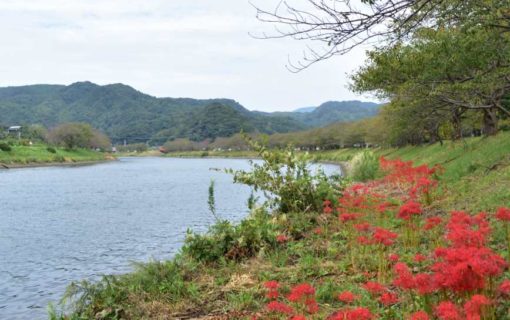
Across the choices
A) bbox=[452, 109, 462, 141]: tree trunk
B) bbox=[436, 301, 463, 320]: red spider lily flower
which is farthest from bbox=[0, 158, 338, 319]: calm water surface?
bbox=[452, 109, 462, 141]: tree trunk

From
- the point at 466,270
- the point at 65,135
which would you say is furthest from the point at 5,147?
the point at 466,270

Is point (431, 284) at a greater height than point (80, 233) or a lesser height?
greater

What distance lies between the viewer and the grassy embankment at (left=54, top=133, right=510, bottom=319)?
7.40 metres

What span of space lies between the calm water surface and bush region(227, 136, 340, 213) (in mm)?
4264

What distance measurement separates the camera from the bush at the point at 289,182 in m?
16.0

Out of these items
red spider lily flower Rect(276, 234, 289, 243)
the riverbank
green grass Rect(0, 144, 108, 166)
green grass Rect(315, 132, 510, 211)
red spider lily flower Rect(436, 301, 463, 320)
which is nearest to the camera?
red spider lily flower Rect(436, 301, 463, 320)

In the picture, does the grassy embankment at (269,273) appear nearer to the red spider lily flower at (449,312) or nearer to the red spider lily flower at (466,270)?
the red spider lily flower at (466,270)

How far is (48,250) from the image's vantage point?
18.8m

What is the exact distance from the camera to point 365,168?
1358 inches

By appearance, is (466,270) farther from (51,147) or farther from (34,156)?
(51,147)

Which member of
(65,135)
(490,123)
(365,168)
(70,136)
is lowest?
(365,168)

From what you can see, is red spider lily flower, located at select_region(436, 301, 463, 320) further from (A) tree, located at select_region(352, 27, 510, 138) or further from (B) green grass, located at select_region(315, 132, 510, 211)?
(B) green grass, located at select_region(315, 132, 510, 211)

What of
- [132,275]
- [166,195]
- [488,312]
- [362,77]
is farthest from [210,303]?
[166,195]

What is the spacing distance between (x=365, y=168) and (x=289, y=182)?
1960cm
